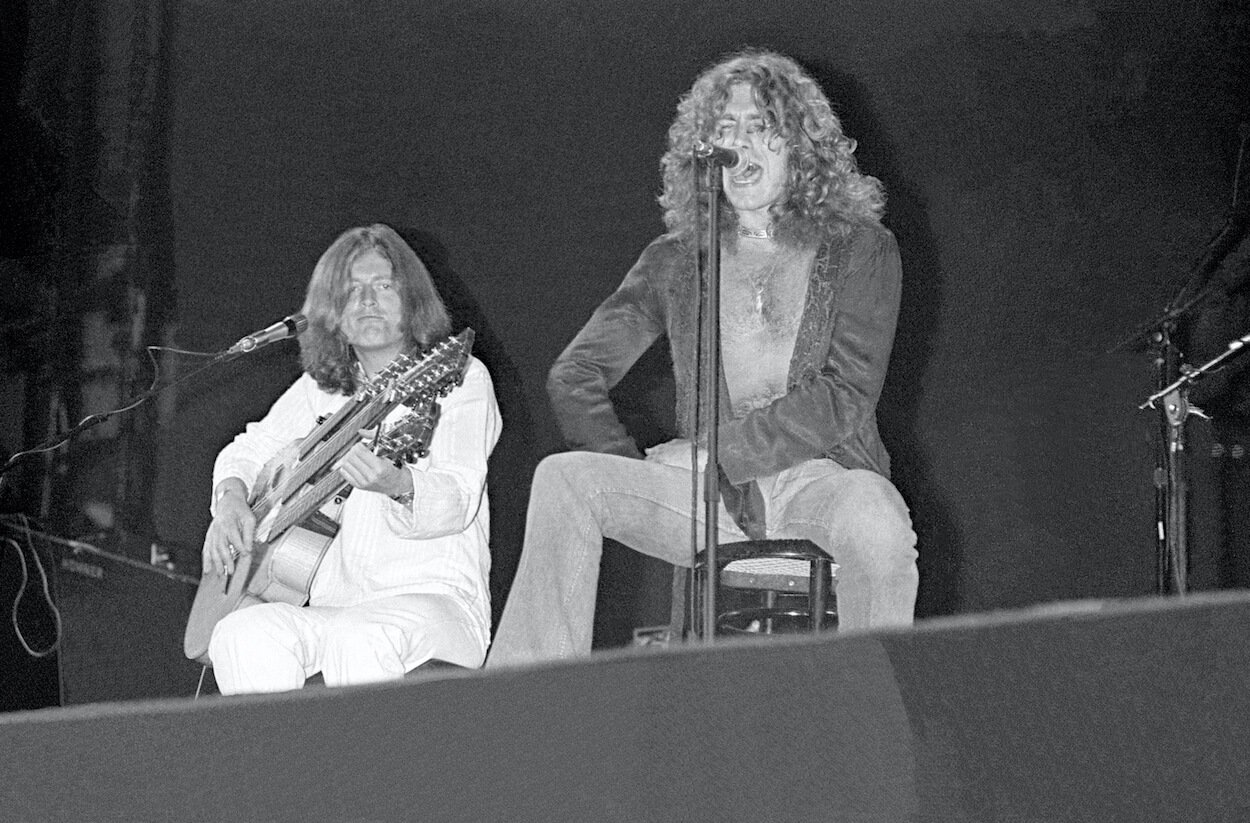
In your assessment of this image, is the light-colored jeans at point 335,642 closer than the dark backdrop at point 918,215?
Yes

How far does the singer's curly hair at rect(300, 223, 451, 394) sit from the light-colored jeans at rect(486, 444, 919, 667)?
55cm

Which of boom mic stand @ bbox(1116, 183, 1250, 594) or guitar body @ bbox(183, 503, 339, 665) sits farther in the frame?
boom mic stand @ bbox(1116, 183, 1250, 594)

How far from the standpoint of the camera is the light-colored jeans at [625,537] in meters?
2.12

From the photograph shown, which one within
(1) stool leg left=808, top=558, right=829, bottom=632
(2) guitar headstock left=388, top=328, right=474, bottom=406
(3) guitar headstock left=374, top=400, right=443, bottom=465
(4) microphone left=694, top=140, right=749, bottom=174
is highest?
(4) microphone left=694, top=140, right=749, bottom=174

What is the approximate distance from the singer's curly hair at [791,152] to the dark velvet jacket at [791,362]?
0.07 m

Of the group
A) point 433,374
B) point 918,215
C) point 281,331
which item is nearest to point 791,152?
point 918,215

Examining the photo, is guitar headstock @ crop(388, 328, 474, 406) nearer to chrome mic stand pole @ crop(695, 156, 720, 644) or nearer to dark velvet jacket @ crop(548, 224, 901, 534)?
dark velvet jacket @ crop(548, 224, 901, 534)

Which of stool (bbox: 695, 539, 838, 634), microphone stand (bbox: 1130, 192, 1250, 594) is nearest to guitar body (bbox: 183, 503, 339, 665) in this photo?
stool (bbox: 695, 539, 838, 634)

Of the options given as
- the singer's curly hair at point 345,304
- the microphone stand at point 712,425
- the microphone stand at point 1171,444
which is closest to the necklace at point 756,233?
the microphone stand at point 712,425

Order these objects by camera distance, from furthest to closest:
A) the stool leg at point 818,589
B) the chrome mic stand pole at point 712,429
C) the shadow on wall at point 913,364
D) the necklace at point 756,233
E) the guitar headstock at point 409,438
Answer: the shadow on wall at point 913,364, the necklace at point 756,233, the guitar headstock at point 409,438, the stool leg at point 818,589, the chrome mic stand pole at point 712,429

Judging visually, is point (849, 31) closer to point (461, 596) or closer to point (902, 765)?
point (461, 596)

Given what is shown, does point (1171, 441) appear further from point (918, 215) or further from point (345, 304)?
point (345, 304)

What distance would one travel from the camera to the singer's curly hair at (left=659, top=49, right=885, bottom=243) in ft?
8.35

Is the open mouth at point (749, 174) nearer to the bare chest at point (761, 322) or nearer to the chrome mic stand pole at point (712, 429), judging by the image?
the bare chest at point (761, 322)
